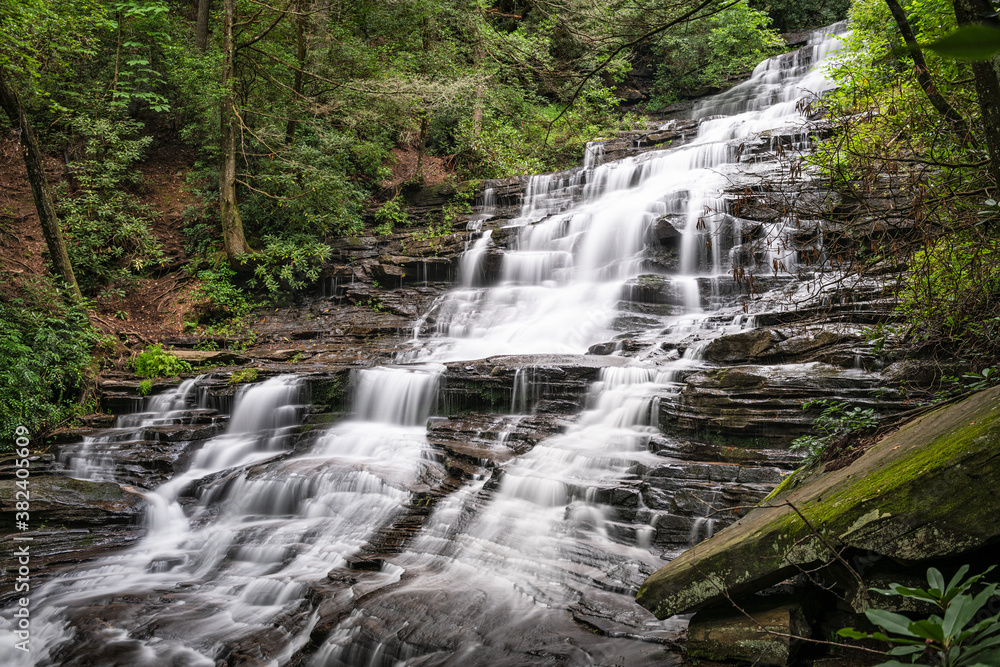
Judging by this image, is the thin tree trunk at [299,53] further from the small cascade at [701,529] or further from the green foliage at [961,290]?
the green foliage at [961,290]

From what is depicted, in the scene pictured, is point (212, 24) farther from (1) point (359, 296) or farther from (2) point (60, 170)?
(1) point (359, 296)

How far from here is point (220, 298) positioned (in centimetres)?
1396

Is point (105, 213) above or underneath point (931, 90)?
above

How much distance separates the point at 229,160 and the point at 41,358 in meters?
7.03

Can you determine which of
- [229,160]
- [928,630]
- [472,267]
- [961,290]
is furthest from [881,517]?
[229,160]

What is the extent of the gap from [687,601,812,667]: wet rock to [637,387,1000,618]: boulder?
0.53 ft

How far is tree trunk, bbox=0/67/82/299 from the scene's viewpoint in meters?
10.3

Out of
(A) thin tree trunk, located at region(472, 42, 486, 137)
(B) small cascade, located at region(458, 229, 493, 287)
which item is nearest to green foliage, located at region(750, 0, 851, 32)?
(A) thin tree trunk, located at region(472, 42, 486, 137)

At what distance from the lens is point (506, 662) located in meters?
4.20

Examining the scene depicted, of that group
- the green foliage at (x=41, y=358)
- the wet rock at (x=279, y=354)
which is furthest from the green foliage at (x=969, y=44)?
the wet rock at (x=279, y=354)

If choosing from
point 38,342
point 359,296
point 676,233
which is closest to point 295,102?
point 359,296

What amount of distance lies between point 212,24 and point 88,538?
1815cm

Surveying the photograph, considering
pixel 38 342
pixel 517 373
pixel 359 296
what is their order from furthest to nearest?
pixel 359 296 → pixel 38 342 → pixel 517 373

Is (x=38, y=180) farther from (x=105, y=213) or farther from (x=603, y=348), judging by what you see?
(x=603, y=348)
